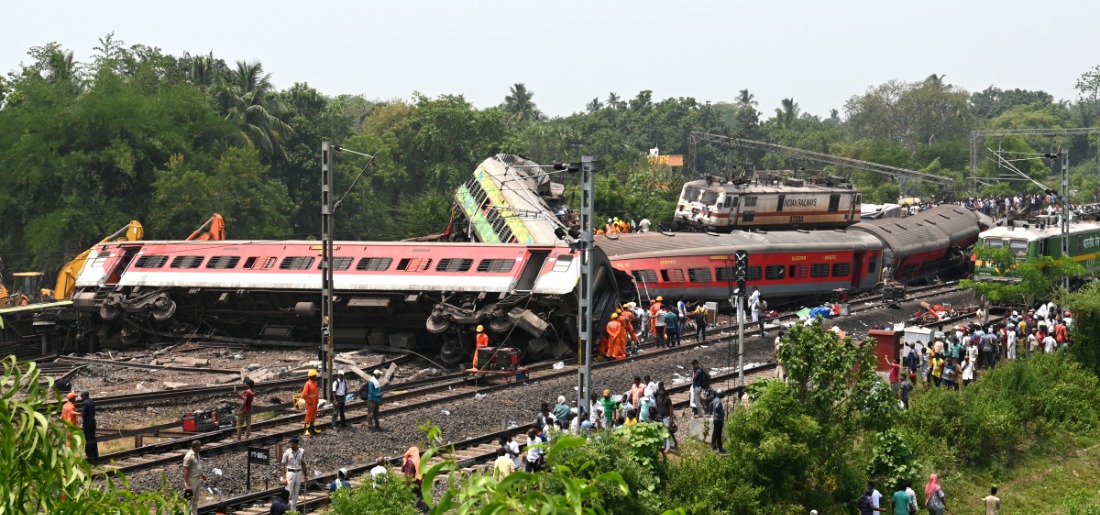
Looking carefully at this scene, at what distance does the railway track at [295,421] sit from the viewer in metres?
21.3

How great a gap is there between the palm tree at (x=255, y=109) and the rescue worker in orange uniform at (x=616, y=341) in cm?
3525

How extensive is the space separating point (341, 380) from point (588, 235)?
263 inches

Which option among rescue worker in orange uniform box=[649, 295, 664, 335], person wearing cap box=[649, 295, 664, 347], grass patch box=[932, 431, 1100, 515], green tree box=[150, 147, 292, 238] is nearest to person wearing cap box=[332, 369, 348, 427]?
person wearing cap box=[649, 295, 664, 347]

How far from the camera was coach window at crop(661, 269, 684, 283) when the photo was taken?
38.2 metres

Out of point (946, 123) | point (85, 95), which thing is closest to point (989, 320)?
point (85, 95)

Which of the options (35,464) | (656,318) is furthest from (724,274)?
(35,464)

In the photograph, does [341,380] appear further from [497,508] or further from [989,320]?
[989,320]

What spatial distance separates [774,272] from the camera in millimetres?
41656

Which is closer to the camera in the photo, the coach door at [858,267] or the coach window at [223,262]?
the coach window at [223,262]

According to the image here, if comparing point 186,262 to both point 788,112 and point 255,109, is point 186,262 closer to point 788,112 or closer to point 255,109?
point 255,109

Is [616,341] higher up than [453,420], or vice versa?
[616,341]

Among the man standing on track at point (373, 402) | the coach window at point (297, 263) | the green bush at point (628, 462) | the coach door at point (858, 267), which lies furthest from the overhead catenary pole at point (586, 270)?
the coach door at point (858, 267)

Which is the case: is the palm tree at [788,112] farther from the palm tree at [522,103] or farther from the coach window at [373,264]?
the coach window at [373,264]

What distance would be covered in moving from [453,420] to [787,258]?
20.3 meters
